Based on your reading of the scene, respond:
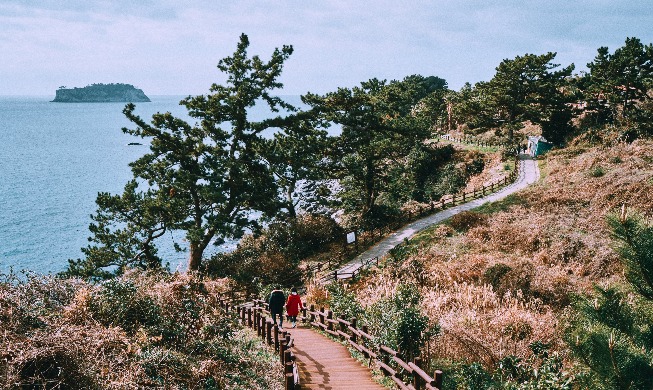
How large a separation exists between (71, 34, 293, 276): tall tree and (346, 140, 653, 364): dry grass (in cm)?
922

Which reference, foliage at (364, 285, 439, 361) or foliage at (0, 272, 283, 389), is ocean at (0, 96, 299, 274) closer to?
foliage at (0, 272, 283, 389)

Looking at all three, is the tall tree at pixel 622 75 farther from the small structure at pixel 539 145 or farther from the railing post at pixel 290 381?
the railing post at pixel 290 381

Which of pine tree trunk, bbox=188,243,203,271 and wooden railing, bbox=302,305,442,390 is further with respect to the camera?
pine tree trunk, bbox=188,243,203,271

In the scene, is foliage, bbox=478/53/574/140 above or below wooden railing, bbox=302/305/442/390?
above

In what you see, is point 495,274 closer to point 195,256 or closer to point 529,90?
point 195,256

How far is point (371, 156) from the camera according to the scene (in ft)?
110

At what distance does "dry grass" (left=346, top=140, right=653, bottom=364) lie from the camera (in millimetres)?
13109

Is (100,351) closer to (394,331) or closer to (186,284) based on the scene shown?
(186,284)

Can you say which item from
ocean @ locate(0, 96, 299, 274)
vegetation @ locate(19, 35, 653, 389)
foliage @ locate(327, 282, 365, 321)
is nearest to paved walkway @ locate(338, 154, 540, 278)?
vegetation @ locate(19, 35, 653, 389)

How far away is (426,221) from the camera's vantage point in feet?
108

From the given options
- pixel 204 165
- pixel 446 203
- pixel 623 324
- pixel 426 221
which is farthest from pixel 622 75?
pixel 623 324

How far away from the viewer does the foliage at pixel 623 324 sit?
191 inches

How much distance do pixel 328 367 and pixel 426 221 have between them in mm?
23136

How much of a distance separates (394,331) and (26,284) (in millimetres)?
8181
